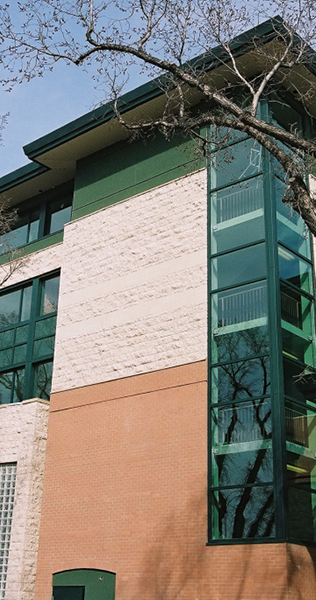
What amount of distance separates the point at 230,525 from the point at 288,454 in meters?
1.89

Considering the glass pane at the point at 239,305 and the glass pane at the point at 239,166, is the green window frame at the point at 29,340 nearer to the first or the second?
the glass pane at the point at 239,305

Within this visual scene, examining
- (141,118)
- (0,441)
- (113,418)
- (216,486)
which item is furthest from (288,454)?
(141,118)

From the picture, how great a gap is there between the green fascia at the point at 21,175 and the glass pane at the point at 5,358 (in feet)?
18.1

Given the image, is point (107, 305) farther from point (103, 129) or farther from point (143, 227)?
point (103, 129)

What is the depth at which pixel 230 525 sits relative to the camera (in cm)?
1542

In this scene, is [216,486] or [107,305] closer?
[216,486]

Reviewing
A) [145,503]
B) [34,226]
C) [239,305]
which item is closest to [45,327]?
[34,226]

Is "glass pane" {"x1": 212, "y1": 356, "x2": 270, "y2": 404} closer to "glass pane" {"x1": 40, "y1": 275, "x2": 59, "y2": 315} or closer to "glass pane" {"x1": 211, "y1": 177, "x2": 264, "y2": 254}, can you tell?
"glass pane" {"x1": 211, "y1": 177, "x2": 264, "y2": 254}

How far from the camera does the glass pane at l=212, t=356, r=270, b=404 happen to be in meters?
16.0

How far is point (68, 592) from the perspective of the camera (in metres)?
17.9

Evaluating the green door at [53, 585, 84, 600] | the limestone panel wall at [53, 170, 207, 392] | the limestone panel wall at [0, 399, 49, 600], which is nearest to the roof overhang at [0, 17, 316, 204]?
the limestone panel wall at [53, 170, 207, 392]

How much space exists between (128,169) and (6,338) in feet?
21.8

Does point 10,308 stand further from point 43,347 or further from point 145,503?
point 145,503

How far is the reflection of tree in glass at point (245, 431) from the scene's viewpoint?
1518 cm
